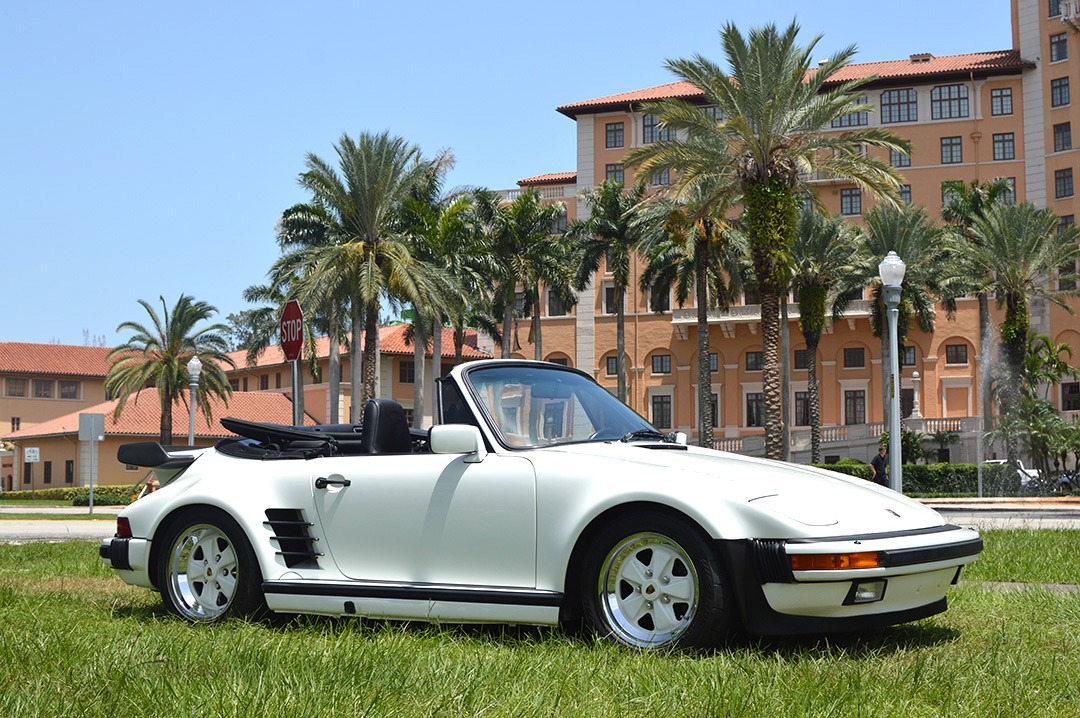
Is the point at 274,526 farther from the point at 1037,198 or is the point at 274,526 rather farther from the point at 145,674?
the point at 1037,198

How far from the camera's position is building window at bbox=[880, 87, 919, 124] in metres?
75.4

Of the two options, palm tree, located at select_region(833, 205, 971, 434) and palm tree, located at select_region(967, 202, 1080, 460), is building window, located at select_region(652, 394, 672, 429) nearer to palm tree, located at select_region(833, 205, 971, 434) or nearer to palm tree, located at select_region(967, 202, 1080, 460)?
palm tree, located at select_region(833, 205, 971, 434)

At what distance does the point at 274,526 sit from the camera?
21.6ft

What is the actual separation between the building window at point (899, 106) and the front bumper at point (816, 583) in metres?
74.7

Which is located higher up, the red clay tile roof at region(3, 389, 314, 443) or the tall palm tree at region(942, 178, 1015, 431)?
the tall palm tree at region(942, 178, 1015, 431)

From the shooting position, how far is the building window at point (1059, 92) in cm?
7138

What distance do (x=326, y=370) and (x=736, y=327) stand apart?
2822cm

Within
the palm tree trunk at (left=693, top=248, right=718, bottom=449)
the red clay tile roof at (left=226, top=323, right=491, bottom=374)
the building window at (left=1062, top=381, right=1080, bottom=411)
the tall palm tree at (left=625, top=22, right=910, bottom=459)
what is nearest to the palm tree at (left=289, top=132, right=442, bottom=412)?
the tall palm tree at (left=625, top=22, right=910, bottom=459)

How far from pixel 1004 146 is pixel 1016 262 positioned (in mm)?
24228

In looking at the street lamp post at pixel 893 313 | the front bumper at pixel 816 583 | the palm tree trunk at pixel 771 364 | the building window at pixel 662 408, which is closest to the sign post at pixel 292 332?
the front bumper at pixel 816 583

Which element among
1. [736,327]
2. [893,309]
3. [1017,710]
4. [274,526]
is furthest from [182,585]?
[736,327]

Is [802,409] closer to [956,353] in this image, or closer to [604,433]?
[956,353]

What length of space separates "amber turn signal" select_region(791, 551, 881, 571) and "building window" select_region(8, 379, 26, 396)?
308 ft

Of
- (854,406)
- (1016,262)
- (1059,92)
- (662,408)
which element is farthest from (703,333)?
(1059,92)
